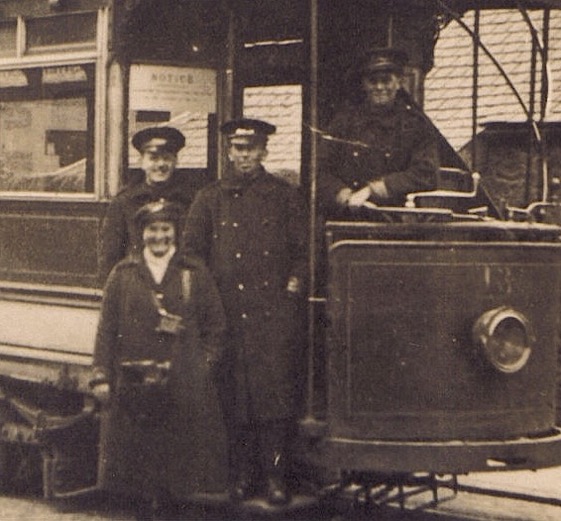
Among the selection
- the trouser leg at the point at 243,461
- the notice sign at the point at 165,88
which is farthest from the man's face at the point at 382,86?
the trouser leg at the point at 243,461

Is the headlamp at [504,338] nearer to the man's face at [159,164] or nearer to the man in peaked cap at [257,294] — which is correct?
the man in peaked cap at [257,294]

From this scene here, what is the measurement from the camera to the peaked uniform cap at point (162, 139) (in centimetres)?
662

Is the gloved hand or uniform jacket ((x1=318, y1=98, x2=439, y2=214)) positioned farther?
uniform jacket ((x1=318, y1=98, x2=439, y2=214))

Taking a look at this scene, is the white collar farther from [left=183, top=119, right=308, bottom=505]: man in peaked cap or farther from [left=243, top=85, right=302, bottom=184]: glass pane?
[left=243, top=85, right=302, bottom=184]: glass pane

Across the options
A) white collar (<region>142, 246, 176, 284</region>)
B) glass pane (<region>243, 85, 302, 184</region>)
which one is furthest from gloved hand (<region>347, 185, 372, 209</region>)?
glass pane (<region>243, 85, 302, 184</region>)

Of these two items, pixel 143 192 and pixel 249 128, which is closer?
pixel 249 128

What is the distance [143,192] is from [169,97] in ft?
2.07

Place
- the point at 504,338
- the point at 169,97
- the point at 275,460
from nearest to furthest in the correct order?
the point at 504,338
the point at 275,460
the point at 169,97

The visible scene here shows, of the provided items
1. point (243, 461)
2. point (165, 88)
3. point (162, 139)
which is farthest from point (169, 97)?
point (243, 461)

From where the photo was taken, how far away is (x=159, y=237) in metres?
6.21

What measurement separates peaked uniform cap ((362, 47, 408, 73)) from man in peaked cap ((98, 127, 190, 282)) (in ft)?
3.20

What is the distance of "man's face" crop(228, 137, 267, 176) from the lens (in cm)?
651

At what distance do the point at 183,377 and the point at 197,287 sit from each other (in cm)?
42

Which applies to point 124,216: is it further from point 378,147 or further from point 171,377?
point 378,147
